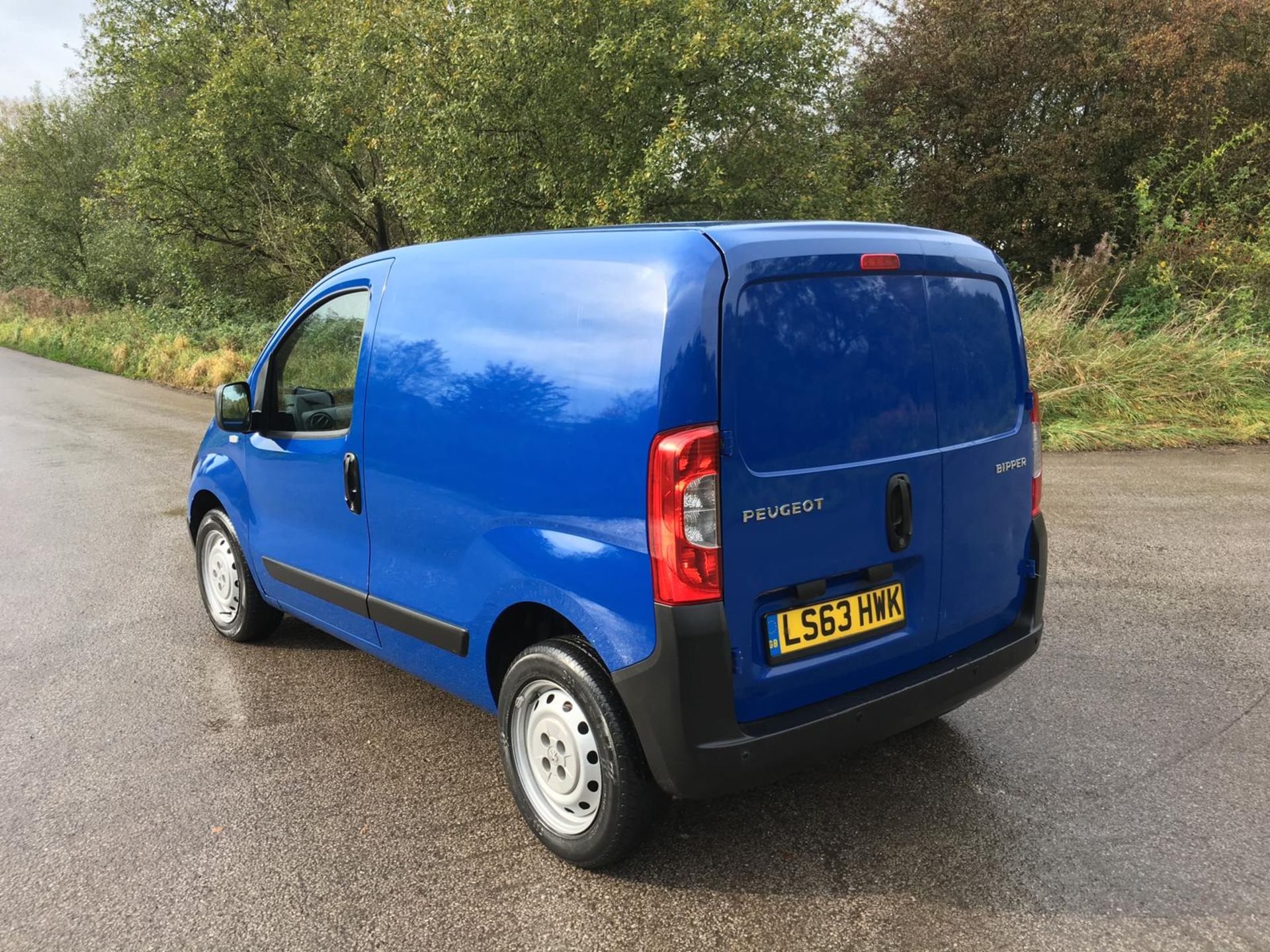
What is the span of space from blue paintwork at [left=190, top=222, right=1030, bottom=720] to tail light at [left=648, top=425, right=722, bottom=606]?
4 centimetres

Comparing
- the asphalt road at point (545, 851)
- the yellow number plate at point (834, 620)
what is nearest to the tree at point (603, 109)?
the asphalt road at point (545, 851)

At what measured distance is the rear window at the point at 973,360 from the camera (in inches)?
119

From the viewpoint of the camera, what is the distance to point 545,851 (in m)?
2.98

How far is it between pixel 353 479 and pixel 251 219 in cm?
1801

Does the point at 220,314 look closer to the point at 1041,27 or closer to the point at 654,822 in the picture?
the point at 1041,27

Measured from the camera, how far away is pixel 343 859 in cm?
293

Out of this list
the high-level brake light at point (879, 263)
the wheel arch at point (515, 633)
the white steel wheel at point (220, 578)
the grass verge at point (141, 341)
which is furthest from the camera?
the grass verge at point (141, 341)

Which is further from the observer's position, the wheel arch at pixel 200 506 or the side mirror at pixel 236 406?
the wheel arch at pixel 200 506

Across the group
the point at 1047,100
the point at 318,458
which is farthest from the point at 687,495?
the point at 1047,100

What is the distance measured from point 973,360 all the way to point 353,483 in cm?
225

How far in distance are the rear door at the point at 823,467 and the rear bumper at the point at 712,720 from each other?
0.18 ft

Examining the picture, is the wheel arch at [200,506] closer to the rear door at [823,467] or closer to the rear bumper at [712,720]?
the rear bumper at [712,720]

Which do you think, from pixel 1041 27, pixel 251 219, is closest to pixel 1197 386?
pixel 1041 27

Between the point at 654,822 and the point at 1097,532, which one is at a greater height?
the point at 654,822
